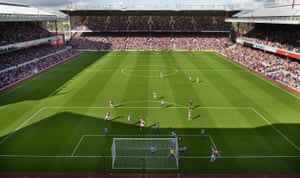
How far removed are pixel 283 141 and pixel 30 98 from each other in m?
27.3

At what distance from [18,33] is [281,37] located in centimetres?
5445

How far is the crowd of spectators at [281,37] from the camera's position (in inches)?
1823

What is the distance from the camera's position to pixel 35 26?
2525 inches

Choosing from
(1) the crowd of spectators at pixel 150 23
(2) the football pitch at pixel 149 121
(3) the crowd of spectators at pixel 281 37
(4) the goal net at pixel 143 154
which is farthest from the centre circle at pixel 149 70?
(1) the crowd of spectators at pixel 150 23

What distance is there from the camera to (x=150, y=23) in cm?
8575

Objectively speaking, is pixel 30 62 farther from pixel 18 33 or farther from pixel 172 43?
pixel 172 43

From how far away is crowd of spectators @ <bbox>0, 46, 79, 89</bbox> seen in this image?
37.9m

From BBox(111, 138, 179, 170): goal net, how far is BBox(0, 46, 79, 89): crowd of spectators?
78.4 ft

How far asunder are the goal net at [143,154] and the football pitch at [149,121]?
1.61 feet

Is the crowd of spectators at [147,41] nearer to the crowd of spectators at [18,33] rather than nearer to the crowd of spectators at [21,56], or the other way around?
the crowd of spectators at [18,33]

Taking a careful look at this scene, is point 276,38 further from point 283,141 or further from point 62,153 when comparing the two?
point 62,153

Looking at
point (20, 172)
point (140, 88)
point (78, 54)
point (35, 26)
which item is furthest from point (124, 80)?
point (35, 26)


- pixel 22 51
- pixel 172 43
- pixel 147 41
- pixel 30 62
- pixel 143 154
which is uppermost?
pixel 147 41

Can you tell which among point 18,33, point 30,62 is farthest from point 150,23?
point 30,62
